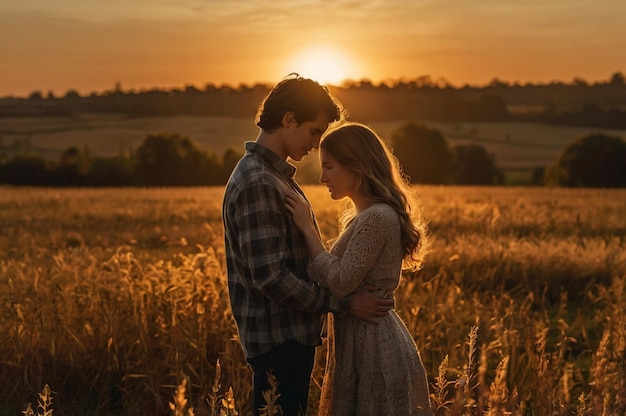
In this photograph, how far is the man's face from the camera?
3811mm

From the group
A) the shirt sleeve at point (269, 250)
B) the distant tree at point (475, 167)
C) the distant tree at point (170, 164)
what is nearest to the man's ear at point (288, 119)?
the shirt sleeve at point (269, 250)

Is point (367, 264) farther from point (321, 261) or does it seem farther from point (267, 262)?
point (267, 262)

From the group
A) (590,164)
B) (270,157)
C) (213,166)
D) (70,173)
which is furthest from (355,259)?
(213,166)

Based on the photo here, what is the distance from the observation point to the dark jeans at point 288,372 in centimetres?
389

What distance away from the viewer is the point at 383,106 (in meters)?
93.2

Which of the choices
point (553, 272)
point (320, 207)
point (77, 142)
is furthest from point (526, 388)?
point (77, 142)

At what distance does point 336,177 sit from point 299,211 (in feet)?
0.82

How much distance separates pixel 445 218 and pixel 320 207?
20.8 feet

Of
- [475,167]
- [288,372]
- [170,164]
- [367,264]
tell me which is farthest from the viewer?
[475,167]

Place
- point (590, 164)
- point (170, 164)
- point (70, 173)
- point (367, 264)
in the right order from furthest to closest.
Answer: point (170, 164)
point (590, 164)
point (70, 173)
point (367, 264)

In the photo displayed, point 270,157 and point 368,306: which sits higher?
point 270,157

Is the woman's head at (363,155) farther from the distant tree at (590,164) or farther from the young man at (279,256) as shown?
the distant tree at (590,164)

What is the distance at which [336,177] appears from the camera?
386cm

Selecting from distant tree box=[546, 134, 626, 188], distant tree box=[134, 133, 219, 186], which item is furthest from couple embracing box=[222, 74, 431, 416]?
distant tree box=[134, 133, 219, 186]
